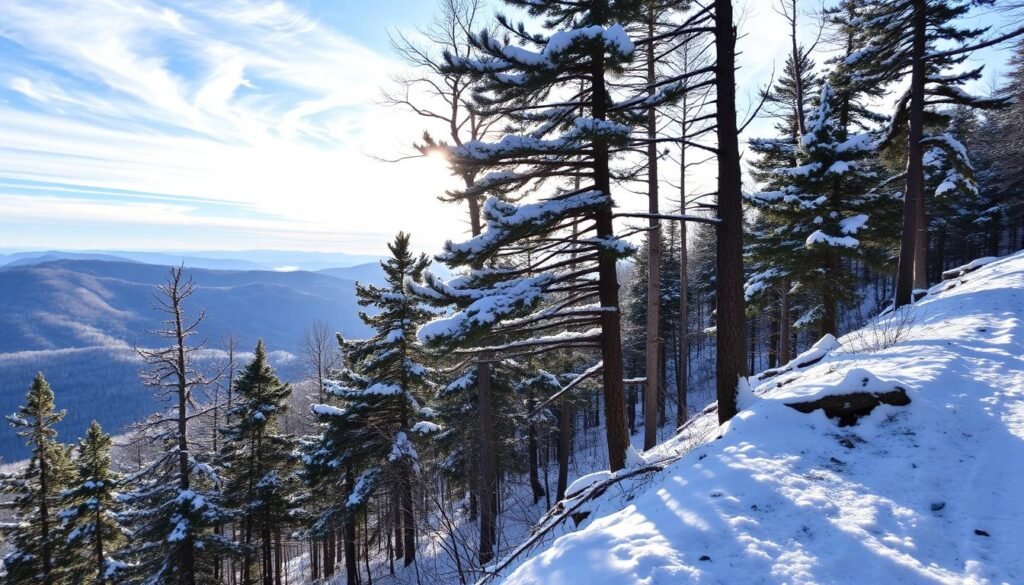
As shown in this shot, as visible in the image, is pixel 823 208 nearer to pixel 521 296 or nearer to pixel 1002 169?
pixel 521 296

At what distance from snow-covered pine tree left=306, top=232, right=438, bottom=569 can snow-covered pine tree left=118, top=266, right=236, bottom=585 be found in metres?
3.43

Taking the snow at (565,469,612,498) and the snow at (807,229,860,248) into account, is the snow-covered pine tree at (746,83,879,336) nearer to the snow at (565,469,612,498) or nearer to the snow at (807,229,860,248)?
the snow at (807,229,860,248)

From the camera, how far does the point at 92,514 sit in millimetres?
15805

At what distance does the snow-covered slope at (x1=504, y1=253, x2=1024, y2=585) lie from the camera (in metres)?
3.29

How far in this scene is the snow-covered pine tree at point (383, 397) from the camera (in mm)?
14422

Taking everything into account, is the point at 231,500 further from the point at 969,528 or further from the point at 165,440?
the point at 969,528

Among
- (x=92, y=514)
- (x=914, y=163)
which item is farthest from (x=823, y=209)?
(x=92, y=514)

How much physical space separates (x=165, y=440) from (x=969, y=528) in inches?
704

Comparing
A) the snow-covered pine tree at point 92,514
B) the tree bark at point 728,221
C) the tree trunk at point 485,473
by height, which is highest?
the tree bark at point 728,221

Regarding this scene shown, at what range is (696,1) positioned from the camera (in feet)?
20.1

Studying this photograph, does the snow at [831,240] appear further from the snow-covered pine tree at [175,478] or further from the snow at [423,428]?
the snow-covered pine tree at [175,478]

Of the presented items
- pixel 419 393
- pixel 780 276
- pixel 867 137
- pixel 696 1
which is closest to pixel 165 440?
pixel 419 393

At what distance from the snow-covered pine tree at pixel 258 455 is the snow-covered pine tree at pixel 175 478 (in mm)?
2592

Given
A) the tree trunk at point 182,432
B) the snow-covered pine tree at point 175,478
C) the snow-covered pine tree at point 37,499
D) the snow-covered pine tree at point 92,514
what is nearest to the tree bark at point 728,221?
the snow-covered pine tree at point 175,478
